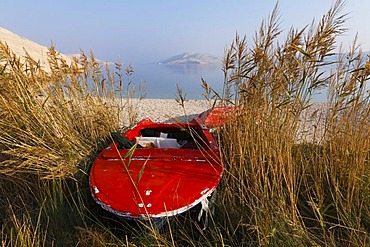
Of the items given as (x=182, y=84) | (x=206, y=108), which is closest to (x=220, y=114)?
(x=206, y=108)

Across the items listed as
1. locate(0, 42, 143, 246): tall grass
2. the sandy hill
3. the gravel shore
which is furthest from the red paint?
the sandy hill

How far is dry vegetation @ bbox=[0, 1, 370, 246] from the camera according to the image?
4.99 feet

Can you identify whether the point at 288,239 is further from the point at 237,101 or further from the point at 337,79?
the point at 337,79

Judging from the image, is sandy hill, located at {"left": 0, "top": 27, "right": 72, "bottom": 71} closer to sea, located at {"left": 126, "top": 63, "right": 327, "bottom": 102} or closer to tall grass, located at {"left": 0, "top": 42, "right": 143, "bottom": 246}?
tall grass, located at {"left": 0, "top": 42, "right": 143, "bottom": 246}

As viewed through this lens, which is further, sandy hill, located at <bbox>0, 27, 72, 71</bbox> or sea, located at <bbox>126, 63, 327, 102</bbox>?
sandy hill, located at <bbox>0, 27, 72, 71</bbox>

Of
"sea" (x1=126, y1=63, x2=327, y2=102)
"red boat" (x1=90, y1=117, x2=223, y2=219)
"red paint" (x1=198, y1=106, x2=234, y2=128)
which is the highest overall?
"sea" (x1=126, y1=63, x2=327, y2=102)

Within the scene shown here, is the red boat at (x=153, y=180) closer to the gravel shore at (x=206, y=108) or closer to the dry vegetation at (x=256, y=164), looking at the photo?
the dry vegetation at (x=256, y=164)

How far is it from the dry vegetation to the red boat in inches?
6.0

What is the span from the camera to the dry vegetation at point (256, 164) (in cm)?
152

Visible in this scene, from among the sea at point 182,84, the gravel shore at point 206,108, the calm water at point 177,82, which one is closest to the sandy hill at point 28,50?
the sea at point 182,84

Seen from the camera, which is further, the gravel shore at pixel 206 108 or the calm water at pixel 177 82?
the calm water at pixel 177 82

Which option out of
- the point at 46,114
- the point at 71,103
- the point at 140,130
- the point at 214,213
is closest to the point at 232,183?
the point at 214,213

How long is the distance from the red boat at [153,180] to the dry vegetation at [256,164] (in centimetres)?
15

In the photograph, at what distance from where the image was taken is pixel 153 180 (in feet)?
5.74
